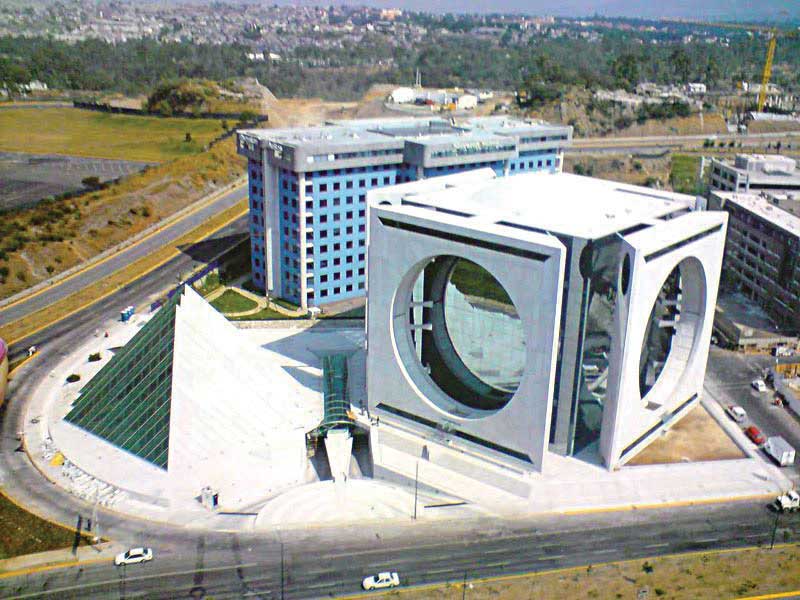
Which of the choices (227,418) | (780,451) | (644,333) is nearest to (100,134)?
(227,418)

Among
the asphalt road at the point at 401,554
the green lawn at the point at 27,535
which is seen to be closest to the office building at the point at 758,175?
A: the asphalt road at the point at 401,554

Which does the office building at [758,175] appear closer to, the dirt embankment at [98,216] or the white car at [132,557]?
the dirt embankment at [98,216]

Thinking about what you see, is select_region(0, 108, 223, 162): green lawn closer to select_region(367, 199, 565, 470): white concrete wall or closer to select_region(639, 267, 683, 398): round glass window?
select_region(367, 199, 565, 470): white concrete wall

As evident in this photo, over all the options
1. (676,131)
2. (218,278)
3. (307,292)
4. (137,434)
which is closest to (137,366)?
(137,434)

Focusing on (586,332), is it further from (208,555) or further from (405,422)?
(208,555)

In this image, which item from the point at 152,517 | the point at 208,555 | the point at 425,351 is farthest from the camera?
the point at 425,351

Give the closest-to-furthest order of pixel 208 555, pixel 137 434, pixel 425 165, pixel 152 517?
pixel 208 555 → pixel 152 517 → pixel 137 434 → pixel 425 165

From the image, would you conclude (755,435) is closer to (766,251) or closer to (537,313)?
(537,313)
